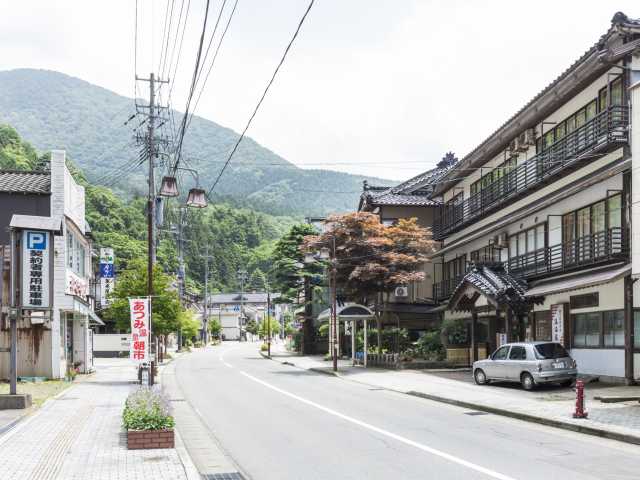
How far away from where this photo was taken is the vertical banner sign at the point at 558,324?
27.6 metres

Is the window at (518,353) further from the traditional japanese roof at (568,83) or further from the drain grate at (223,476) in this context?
the drain grate at (223,476)

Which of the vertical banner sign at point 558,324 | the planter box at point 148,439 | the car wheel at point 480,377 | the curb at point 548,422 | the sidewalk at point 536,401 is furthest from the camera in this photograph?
the vertical banner sign at point 558,324

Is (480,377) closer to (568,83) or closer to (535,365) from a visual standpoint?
(535,365)

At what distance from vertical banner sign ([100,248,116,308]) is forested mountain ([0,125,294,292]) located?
31.3 meters

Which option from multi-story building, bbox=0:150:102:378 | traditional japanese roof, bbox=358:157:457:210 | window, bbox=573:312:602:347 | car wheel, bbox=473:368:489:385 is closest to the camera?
window, bbox=573:312:602:347

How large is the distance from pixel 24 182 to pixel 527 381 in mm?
21835

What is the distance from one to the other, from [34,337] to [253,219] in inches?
4622

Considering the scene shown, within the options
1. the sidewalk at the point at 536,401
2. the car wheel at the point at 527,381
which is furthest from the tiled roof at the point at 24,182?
the car wheel at the point at 527,381

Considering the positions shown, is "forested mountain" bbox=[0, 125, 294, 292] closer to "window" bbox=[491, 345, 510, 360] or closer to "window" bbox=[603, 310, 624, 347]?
"window" bbox=[491, 345, 510, 360]

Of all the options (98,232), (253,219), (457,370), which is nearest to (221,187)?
(253,219)

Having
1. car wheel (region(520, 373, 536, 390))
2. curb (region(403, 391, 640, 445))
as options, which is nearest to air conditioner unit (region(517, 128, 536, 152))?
car wheel (region(520, 373, 536, 390))

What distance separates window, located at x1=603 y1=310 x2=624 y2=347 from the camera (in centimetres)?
2447

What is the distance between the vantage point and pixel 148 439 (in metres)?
12.1

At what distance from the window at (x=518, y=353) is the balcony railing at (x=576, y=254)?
404 centimetres
